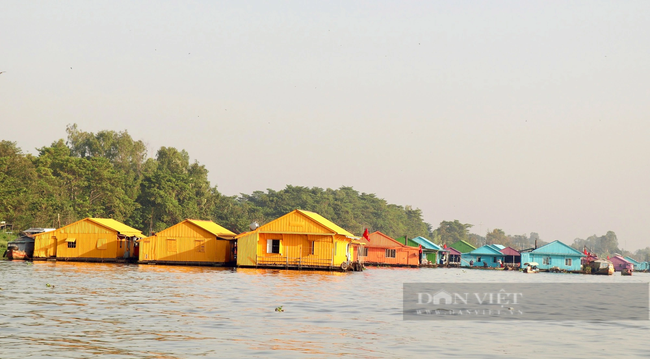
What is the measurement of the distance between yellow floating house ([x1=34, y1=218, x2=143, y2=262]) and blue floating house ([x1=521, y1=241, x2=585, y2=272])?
2748 inches

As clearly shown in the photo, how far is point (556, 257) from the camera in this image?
116m

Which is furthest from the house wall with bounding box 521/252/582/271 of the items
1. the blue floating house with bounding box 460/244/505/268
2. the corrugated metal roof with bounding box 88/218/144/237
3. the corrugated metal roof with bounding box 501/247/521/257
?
the corrugated metal roof with bounding box 88/218/144/237

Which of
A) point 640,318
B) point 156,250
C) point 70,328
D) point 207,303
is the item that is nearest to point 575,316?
point 640,318

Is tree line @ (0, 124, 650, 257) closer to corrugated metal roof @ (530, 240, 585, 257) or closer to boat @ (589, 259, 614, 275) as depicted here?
corrugated metal roof @ (530, 240, 585, 257)

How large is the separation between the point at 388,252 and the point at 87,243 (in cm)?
4856

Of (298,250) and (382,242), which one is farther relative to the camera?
(382,242)

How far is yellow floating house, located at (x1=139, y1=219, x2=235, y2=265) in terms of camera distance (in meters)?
71.1

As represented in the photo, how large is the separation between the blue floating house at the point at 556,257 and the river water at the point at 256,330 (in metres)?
87.3

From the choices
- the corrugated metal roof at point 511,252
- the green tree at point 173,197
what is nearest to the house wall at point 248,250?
the green tree at point 173,197

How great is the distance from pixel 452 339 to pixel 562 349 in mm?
3308

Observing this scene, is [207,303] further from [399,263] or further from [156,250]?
[399,263]

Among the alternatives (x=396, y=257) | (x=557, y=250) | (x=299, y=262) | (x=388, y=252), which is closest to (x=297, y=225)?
(x=299, y=262)

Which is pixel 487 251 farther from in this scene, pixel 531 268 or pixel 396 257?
pixel 396 257

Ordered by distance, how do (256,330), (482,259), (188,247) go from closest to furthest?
(256,330) < (188,247) < (482,259)
